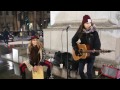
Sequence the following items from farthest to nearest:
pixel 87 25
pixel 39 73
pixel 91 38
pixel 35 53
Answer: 1. pixel 35 53
2. pixel 39 73
3. pixel 87 25
4. pixel 91 38

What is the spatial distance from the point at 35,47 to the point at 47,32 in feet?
12.8

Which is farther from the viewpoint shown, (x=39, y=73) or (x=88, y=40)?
(x=39, y=73)

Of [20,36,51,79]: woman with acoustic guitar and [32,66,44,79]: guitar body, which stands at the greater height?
[20,36,51,79]: woman with acoustic guitar

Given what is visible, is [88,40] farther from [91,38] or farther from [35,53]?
[35,53]

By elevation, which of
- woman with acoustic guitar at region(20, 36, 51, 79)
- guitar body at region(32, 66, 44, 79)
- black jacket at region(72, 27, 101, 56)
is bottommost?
guitar body at region(32, 66, 44, 79)

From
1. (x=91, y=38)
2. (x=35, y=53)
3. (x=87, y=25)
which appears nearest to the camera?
(x=91, y=38)

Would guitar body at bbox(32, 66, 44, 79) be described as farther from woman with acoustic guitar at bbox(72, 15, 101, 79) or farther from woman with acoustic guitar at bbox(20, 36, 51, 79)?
woman with acoustic guitar at bbox(72, 15, 101, 79)

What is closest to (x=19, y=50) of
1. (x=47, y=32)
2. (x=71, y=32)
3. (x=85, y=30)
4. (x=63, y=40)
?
(x=47, y=32)

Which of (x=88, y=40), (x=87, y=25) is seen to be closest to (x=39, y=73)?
(x=88, y=40)

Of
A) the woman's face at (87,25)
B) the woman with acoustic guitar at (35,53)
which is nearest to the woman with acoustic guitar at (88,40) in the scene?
the woman's face at (87,25)

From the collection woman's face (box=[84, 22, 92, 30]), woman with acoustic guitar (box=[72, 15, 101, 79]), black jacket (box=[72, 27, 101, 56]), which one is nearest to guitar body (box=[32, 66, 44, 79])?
woman with acoustic guitar (box=[72, 15, 101, 79])

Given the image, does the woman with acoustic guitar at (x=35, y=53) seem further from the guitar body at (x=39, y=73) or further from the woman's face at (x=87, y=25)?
the woman's face at (x=87, y=25)

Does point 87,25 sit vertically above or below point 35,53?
above

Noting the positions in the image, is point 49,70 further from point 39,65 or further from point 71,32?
point 71,32
